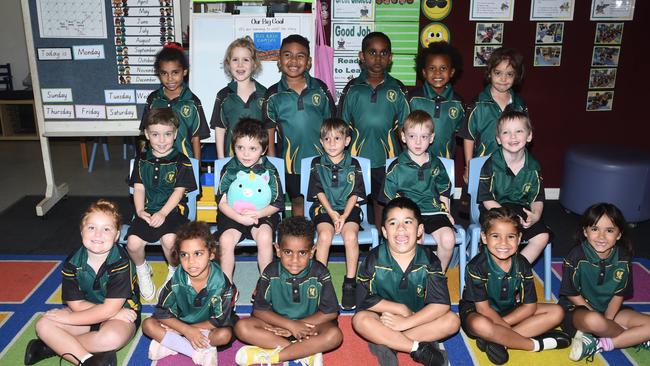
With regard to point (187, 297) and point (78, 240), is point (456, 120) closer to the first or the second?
point (187, 297)

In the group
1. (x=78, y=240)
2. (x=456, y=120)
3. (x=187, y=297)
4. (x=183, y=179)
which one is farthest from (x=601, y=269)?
(x=78, y=240)

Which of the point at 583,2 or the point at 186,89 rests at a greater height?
the point at 583,2

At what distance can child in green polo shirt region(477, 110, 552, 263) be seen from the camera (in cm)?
309

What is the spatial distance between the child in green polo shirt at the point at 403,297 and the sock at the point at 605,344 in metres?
0.67

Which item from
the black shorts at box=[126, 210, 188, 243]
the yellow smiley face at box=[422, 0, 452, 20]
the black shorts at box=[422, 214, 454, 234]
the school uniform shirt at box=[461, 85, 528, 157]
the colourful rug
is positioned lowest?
the colourful rug

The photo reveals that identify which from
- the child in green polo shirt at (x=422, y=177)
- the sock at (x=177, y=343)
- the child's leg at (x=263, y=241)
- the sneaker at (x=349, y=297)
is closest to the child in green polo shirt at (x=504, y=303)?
the child in green polo shirt at (x=422, y=177)

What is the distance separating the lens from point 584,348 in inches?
100

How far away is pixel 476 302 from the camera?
8.70ft

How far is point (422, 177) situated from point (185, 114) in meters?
1.52

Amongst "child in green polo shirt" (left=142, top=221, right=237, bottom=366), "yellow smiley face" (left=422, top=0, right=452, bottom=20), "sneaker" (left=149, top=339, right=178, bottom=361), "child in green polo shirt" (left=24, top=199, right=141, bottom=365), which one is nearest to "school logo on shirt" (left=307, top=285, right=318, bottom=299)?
"child in green polo shirt" (left=142, top=221, right=237, bottom=366)

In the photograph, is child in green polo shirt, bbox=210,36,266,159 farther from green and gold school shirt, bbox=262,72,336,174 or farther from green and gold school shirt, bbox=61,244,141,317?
green and gold school shirt, bbox=61,244,141,317

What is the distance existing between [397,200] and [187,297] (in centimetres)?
106

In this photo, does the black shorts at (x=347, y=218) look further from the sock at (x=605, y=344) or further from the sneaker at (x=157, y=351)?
the sock at (x=605, y=344)

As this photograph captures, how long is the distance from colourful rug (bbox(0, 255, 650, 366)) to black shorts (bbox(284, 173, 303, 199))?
1.77 ft
